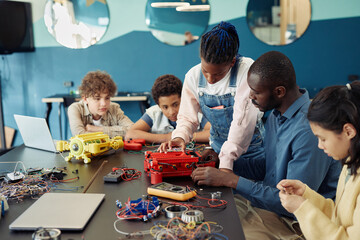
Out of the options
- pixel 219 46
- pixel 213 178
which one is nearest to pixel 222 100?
pixel 219 46

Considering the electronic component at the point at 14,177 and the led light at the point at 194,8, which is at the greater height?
the led light at the point at 194,8

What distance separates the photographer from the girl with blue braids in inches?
71.9

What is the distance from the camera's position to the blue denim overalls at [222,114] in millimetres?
2039

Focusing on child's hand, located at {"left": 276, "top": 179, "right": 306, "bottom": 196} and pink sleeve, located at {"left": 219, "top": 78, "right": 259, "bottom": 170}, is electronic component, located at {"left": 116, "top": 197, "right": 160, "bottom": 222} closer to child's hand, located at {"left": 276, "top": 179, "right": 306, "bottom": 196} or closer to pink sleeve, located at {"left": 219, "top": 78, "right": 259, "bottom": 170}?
child's hand, located at {"left": 276, "top": 179, "right": 306, "bottom": 196}

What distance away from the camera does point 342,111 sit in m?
1.22

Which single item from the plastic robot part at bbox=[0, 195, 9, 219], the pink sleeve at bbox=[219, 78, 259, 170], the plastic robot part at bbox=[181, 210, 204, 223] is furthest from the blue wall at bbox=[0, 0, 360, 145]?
the plastic robot part at bbox=[181, 210, 204, 223]

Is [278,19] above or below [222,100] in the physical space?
above

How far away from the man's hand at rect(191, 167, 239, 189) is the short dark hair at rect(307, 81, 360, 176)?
1.54ft

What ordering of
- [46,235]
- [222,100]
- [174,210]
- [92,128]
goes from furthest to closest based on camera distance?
[92,128], [222,100], [174,210], [46,235]

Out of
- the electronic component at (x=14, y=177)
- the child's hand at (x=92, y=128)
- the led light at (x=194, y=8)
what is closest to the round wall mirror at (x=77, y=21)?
the led light at (x=194, y=8)

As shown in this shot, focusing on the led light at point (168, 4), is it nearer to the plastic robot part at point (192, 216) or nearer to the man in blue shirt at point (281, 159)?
the man in blue shirt at point (281, 159)

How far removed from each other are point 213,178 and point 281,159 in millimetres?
342

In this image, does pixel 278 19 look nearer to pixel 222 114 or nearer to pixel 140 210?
pixel 222 114

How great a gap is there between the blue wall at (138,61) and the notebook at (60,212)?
3.92 meters
